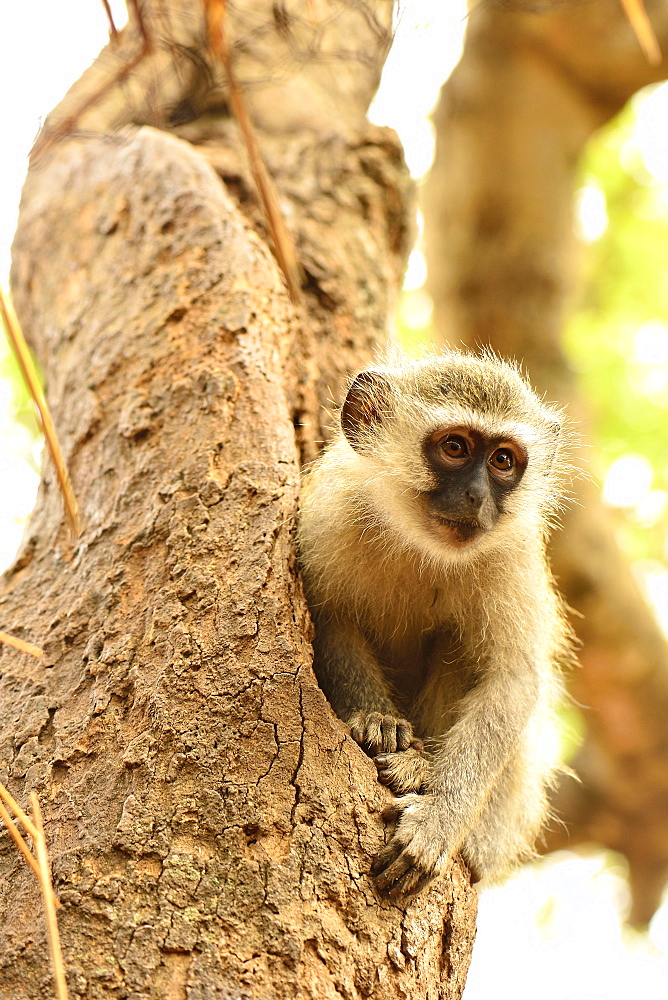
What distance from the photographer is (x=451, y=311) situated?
8.70m

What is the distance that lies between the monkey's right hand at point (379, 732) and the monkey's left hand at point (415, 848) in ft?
0.71

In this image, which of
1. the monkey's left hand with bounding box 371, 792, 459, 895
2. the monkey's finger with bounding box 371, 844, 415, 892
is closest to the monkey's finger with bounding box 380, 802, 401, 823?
the monkey's left hand with bounding box 371, 792, 459, 895

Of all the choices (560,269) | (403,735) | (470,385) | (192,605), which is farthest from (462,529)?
(560,269)

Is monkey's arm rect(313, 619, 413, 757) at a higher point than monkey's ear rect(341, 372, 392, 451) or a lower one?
lower

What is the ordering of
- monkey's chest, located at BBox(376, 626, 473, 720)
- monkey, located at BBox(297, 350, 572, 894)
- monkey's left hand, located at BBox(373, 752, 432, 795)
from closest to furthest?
1. monkey's left hand, located at BBox(373, 752, 432, 795)
2. monkey, located at BBox(297, 350, 572, 894)
3. monkey's chest, located at BBox(376, 626, 473, 720)

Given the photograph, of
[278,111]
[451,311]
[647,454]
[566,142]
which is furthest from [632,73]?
[278,111]

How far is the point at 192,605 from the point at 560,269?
261 inches

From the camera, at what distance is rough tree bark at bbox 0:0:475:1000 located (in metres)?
2.42

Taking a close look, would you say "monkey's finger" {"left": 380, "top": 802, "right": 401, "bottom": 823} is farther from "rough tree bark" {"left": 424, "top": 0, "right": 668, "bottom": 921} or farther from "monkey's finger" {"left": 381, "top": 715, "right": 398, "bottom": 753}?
"rough tree bark" {"left": 424, "top": 0, "right": 668, "bottom": 921}

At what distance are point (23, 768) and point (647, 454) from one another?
27.5ft

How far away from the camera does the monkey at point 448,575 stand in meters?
3.44

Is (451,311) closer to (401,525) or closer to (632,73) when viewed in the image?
(632,73)

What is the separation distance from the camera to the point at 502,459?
3770 mm

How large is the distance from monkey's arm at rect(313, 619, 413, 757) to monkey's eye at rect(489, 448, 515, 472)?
0.89 metres
